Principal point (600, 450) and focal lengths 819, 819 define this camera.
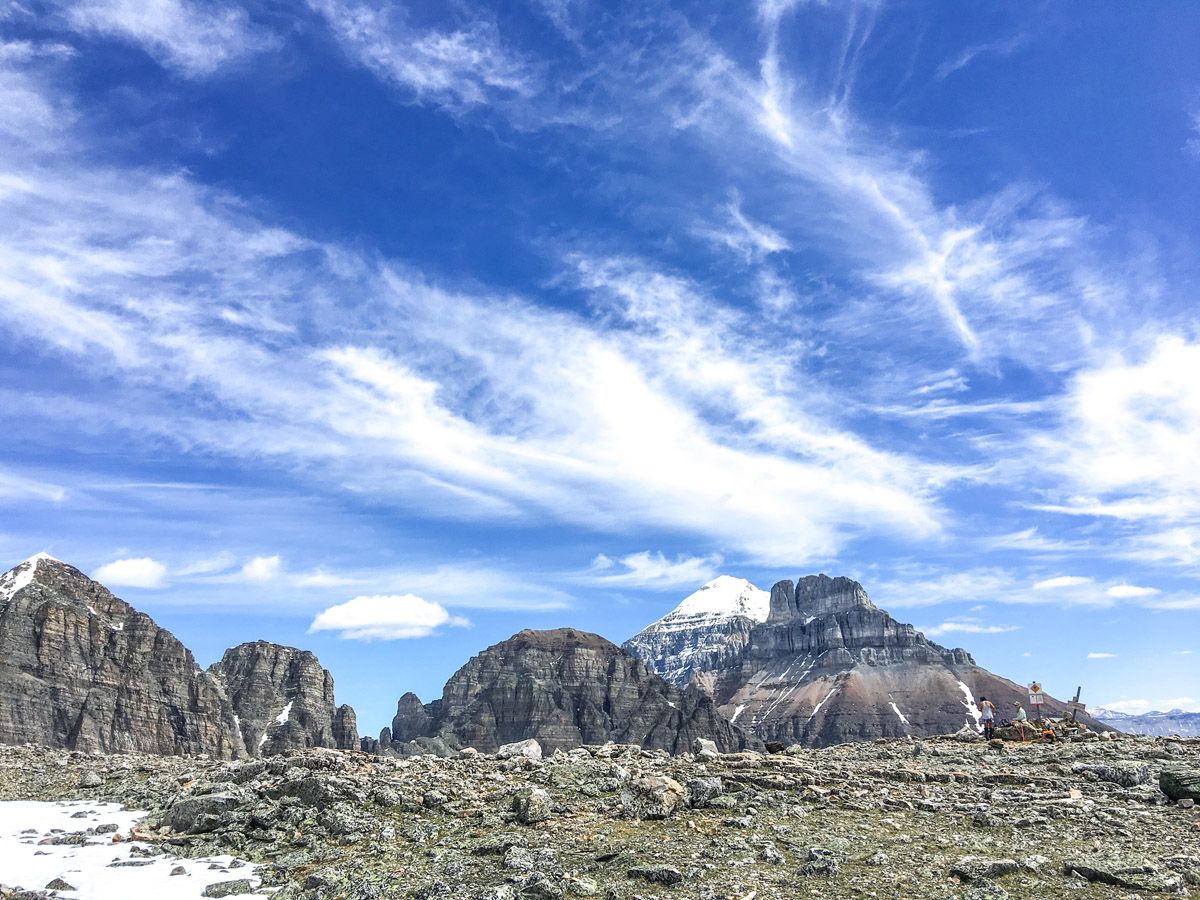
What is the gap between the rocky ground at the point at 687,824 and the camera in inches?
717

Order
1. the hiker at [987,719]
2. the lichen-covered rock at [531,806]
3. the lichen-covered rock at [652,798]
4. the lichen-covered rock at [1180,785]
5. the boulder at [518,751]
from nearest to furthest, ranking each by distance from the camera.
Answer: the lichen-covered rock at [531,806]
the lichen-covered rock at [652,798]
the lichen-covered rock at [1180,785]
the boulder at [518,751]
the hiker at [987,719]

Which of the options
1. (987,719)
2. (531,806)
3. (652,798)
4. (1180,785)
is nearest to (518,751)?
(531,806)

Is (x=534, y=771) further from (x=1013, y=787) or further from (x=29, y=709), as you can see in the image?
(x=29, y=709)

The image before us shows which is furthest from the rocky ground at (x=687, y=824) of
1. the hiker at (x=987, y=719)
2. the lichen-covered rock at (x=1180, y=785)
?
the hiker at (x=987, y=719)

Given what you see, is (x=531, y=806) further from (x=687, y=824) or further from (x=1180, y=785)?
(x=1180, y=785)

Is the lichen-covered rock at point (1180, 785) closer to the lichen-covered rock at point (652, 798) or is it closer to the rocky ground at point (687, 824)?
the rocky ground at point (687, 824)

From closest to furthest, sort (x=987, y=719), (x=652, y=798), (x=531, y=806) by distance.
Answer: (x=531, y=806) < (x=652, y=798) < (x=987, y=719)

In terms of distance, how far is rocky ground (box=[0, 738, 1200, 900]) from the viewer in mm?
18219

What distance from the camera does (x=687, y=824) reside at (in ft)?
75.7

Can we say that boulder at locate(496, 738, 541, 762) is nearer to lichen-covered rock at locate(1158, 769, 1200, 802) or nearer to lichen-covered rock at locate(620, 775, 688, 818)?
lichen-covered rock at locate(620, 775, 688, 818)

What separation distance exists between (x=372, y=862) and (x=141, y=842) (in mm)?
8524

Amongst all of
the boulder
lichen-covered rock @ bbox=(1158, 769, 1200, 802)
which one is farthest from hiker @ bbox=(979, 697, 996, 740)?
the boulder

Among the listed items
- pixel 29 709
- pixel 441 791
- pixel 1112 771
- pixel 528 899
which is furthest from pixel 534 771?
pixel 29 709

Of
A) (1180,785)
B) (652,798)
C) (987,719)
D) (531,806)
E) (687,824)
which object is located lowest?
(687,824)
